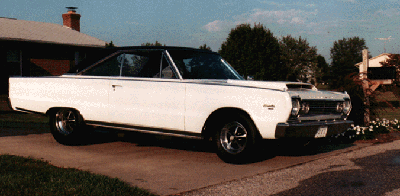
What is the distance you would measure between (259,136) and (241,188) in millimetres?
1336

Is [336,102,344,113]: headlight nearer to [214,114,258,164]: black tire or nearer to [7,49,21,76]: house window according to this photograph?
[214,114,258,164]: black tire

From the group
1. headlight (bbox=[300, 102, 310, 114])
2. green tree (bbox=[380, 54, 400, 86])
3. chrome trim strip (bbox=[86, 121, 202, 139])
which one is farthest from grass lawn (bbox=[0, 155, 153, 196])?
green tree (bbox=[380, 54, 400, 86])

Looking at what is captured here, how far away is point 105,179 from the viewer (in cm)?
509

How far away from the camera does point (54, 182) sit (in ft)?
16.1

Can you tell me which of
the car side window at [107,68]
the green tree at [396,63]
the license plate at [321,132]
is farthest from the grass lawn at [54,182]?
the green tree at [396,63]

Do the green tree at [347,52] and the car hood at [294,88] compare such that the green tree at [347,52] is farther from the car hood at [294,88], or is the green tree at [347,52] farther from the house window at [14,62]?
the car hood at [294,88]

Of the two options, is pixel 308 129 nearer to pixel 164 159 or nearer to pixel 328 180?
pixel 328 180

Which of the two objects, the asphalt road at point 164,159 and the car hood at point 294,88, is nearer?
the asphalt road at point 164,159

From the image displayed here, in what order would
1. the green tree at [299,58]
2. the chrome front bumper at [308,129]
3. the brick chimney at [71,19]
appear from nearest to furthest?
the chrome front bumper at [308,129] < the brick chimney at [71,19] < the green tree at [299,58]

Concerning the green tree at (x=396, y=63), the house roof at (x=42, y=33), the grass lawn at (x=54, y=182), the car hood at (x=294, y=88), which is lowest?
the grass lawn at (x=54, y=182)

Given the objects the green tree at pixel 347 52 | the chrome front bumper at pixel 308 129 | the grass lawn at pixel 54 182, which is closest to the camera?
the grass lawn at pixel 54 182

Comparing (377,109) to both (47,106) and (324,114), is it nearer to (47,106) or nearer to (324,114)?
(324,114)

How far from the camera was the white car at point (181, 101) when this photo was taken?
611cm

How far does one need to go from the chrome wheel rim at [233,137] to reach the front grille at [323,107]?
1.07m
